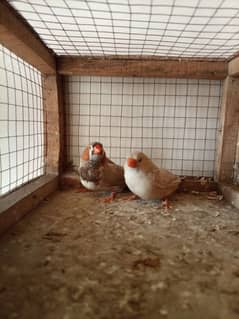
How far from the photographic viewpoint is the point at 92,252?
86cm

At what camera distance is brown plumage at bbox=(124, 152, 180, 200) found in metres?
1.41

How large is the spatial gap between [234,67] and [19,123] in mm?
1428

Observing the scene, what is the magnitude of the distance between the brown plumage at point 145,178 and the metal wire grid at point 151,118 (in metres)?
0.44

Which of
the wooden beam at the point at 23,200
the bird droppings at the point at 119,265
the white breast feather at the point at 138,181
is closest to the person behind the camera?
the bird droppings at the point at 119,265

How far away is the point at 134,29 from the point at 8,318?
3.99 ft

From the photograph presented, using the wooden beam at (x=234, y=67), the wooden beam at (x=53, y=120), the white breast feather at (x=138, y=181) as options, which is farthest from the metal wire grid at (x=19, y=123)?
the wooden beam at (x=234, y=67)

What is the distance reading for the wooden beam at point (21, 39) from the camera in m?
0.90

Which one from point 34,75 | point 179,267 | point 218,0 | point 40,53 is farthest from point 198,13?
point 34,75

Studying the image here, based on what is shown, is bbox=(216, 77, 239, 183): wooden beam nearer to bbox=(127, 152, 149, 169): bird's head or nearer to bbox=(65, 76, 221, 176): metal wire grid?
bbox=(65, 76, 221, 176): metal wire grid

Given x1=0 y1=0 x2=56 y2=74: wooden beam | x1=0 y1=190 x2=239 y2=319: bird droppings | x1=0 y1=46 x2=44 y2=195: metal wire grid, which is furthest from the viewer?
x1=0 y1=46 x2=44 y2=195: metal wire grid

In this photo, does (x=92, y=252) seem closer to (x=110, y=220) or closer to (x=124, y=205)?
(x=110, y=220)

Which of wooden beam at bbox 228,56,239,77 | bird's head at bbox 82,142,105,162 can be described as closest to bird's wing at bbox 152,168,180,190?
bird's head at bbox 82,142,105,162

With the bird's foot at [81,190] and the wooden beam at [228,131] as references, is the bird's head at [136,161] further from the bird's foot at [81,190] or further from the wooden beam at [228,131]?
the wooden beam at [228,131]

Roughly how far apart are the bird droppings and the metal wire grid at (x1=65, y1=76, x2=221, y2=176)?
66cm
